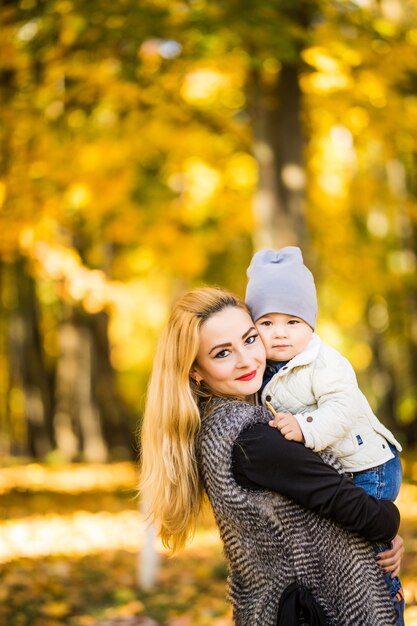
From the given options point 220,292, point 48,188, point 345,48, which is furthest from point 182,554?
point 220,292

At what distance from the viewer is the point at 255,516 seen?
280 cm

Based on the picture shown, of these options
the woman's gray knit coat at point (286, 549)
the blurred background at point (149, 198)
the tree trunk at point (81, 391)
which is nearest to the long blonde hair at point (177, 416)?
the woman's gray knit coat at point (286, 549)

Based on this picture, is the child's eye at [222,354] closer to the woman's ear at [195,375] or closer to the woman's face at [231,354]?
the woman's face at [231,354]

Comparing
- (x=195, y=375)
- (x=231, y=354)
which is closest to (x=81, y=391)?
(x=195, y=375)

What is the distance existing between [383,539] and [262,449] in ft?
1.64

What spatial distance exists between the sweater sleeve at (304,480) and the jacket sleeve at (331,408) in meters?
0.06

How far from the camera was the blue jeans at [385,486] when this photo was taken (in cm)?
294

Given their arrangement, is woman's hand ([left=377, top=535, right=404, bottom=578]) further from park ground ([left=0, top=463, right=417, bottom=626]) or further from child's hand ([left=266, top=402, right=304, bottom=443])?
park ground ([left=0, top=463, right=417, bottom=626])

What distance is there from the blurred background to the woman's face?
804 millimetres

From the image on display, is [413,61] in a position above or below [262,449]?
below

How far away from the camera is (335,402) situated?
2.86 m

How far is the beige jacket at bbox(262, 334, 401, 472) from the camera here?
2854 mm

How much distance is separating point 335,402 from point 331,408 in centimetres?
3

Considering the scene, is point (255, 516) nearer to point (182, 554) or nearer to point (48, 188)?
point (182, 554)
